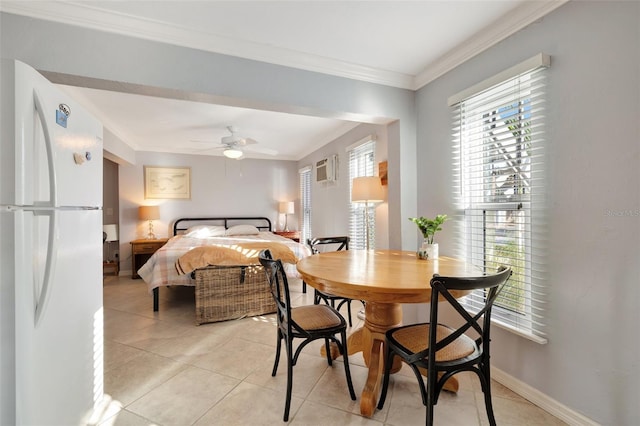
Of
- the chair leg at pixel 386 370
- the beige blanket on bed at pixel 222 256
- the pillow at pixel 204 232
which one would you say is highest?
the pillow at pixel 204 232

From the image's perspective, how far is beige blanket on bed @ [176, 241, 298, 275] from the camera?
310cm

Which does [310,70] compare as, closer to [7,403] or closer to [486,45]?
[486,45]

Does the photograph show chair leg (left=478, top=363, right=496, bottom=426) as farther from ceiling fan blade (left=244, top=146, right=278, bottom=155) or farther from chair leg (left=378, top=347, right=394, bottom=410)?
ceiling fan blade (left=244, top=146, right=278, bottom=155)

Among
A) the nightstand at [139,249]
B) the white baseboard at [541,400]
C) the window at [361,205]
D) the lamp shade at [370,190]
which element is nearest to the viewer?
the white baseboard at [541,400]

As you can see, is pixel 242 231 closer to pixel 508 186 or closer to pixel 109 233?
pixel 109 233

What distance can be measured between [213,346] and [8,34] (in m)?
2.59

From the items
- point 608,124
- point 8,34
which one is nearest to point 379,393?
point 608,124

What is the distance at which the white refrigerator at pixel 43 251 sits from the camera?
42.1 inches

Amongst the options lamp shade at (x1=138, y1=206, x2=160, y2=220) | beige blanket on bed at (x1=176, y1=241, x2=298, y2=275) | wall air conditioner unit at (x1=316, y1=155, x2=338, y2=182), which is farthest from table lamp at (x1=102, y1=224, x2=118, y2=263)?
wall air conditioner unit at (x1=316, y1=155, x2=338, y2=182)

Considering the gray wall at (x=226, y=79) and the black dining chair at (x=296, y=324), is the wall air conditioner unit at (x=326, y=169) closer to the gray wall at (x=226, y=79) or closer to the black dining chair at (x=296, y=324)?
the gray wall at (x=226, y=79)

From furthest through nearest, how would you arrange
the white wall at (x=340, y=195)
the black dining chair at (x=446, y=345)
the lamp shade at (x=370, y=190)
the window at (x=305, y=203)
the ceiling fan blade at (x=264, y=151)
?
the window at (x=305, y=203) → the ceiling fan blade at (x=264, y=151) → the white wall at (x=340, y=195) → the lamp shade at (x=370, y=190) → the black dining chair at (x=446, y=345)

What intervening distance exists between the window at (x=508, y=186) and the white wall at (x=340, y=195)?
1099 mm

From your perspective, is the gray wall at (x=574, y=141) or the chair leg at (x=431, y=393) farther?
the gray wall at (x=574, y=141)

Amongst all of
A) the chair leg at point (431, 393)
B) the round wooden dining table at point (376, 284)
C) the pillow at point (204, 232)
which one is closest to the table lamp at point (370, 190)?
the round wooden dining table at point (376, 284)
